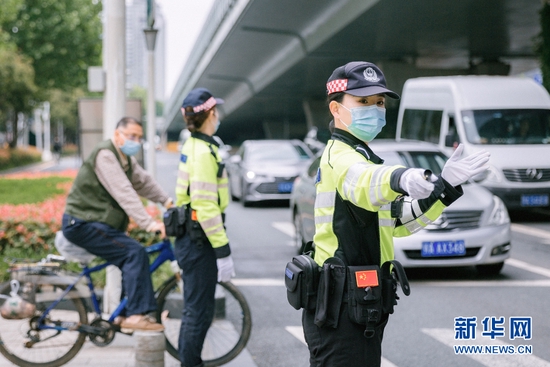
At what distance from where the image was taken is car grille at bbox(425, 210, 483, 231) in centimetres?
861

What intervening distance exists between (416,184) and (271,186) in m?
15.3

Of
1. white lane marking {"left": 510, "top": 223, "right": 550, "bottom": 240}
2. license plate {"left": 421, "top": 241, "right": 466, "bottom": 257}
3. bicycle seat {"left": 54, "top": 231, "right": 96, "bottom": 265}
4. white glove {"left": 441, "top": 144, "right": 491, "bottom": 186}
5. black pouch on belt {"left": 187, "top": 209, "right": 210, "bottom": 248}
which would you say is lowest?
white lane marking {"left": 510, "top": 223, "right": 550, "bottom": 240}

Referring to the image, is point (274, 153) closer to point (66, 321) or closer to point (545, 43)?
point (545, 43)

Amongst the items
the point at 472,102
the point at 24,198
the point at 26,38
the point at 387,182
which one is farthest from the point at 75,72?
the point at 387,182

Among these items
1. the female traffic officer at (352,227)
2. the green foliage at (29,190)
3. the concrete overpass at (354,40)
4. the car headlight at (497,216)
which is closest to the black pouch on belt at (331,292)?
the female traffic officer at (352,227)

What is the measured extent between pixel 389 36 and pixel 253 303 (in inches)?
773

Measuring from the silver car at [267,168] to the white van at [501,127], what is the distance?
3096mm

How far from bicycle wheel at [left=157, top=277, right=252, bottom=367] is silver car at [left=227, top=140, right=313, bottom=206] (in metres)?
12.2

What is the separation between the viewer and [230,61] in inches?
1469

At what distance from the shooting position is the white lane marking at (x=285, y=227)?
1343cm

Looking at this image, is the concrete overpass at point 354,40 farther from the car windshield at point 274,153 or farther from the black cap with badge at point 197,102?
the black cap with badge at point 197,102

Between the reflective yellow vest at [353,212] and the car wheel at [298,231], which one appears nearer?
the reflective yellow vest at [353,212]

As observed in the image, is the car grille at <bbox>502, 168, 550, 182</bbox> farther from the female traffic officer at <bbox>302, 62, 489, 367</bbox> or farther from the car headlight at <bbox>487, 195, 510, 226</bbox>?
the female traffic officer at <bbox>302, 62, 489, 367</bbox>

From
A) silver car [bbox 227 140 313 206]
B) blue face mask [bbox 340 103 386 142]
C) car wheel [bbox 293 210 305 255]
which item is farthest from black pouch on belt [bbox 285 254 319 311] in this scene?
silver car [bbox 227 140 313 206]
